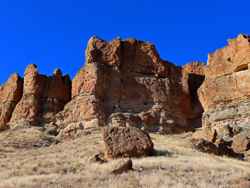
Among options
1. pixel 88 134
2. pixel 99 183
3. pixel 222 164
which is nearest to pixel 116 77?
pixel 88 134

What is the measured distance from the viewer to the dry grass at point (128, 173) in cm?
2205

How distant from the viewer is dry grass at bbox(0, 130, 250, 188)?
2205 cm

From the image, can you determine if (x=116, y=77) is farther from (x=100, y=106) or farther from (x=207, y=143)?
(x=207, y=143)

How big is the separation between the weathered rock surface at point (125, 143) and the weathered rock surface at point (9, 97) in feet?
92.9

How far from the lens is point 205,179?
73.8 feet

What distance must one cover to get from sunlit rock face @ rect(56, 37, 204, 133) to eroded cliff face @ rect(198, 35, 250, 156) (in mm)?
2980

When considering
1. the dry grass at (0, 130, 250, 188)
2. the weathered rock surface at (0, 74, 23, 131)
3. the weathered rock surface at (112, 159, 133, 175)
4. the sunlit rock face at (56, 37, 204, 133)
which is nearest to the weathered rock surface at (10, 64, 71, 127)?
the weathered rock surface at (0, 74, 23, 131)

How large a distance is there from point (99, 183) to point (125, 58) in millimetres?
33166

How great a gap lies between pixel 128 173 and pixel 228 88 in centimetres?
2835

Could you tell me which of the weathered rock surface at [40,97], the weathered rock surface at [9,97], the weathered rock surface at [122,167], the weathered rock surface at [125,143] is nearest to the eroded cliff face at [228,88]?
the weathered rock surface at [40,97]

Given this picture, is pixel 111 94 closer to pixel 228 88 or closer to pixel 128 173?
Answer: pixel 228 88

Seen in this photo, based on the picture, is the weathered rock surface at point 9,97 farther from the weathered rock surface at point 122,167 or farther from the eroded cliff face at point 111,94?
the weathered rock surface at point 122,167

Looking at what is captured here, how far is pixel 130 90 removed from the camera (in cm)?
5259

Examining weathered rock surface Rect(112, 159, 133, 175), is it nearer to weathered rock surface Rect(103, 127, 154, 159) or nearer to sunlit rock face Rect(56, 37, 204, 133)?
weathered rock surface Rect(103, 127, 154, 159)
